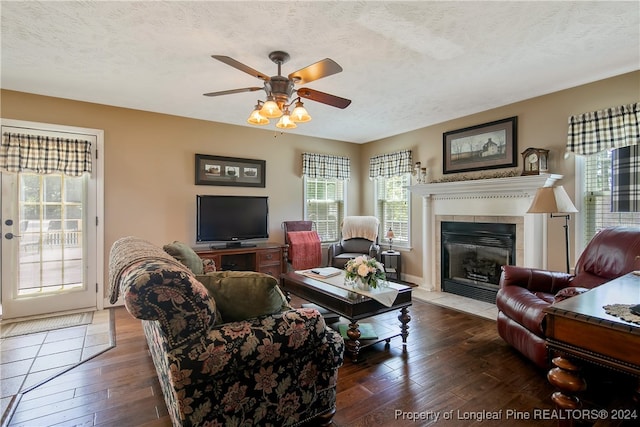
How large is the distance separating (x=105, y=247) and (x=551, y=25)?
497 centimetres

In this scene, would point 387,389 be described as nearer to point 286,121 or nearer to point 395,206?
point 286,121

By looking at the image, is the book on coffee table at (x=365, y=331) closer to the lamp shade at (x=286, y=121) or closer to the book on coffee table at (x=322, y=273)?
the book on coffee table at (x=322, y=273)

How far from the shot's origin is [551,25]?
2285 millimetres

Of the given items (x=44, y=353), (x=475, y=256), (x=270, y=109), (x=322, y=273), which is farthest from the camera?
(x=475, y=256)

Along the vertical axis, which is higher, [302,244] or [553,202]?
[553,202]

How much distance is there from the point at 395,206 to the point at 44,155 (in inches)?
194

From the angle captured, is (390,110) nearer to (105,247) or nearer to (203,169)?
(203,169)

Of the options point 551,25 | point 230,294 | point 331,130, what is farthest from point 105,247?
point 551,25

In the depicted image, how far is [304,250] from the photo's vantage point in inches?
201

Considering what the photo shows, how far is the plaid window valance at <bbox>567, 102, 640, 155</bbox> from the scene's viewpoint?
3.00 metres

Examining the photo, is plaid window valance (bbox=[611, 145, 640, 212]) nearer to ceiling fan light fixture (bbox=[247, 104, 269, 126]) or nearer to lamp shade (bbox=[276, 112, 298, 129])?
lamp shade (bbox=[276, 112, 298, 129])

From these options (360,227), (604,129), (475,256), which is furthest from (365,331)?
(604,129)

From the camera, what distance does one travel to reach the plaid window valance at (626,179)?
1406 mm

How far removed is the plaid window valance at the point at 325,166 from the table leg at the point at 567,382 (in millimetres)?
4460
